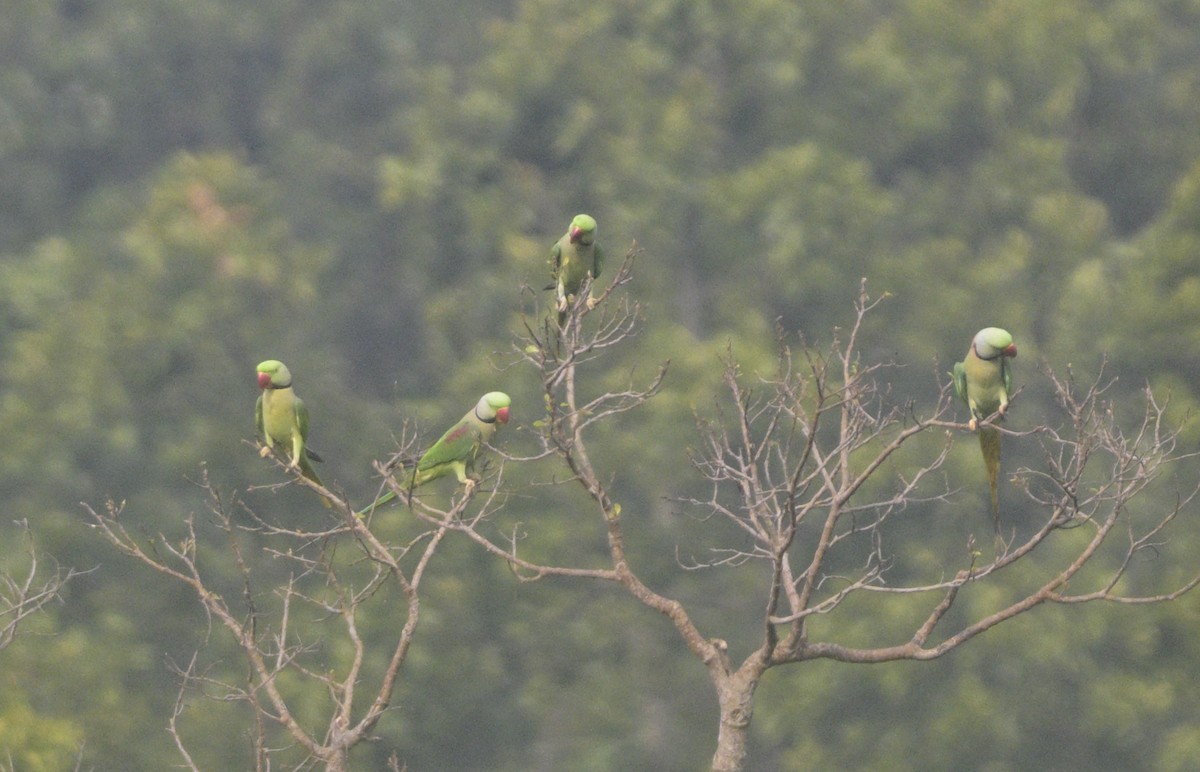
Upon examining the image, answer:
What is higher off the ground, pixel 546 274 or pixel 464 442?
pixel 546 274

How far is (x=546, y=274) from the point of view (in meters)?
19.8

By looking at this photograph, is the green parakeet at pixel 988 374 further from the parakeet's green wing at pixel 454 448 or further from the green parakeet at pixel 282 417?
the green parakeet at pixel 282 417

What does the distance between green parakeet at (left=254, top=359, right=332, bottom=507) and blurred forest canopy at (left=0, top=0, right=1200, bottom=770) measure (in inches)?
311

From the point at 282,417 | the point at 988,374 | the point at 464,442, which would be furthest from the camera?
the point at 464,442

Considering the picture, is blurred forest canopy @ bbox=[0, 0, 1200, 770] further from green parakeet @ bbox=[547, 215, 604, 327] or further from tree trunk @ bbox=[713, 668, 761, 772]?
tree trunk @ bbox=[713, 668, 761, 772]

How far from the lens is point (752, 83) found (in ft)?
A: 89.0

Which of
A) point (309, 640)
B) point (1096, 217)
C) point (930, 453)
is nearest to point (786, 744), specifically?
point (930, 453)

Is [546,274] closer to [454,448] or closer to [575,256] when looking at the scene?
[575,256]

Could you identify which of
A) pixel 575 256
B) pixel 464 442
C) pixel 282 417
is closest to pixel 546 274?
pixel 575 256

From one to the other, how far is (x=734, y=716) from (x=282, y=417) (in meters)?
2.40

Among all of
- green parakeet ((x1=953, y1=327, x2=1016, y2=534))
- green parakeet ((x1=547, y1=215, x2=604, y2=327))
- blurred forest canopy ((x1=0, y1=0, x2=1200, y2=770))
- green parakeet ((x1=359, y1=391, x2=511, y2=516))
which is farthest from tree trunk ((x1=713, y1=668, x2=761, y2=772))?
blurred forest canopy ((x1=0, y1=0, x2=1200, y2=770))

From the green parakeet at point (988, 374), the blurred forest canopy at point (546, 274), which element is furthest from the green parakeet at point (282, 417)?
the blurred forest canopy at point (546, 274)

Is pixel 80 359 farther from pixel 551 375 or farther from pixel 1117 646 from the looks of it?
pixel 551 375

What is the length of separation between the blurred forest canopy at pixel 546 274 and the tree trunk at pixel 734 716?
27.8 feet
